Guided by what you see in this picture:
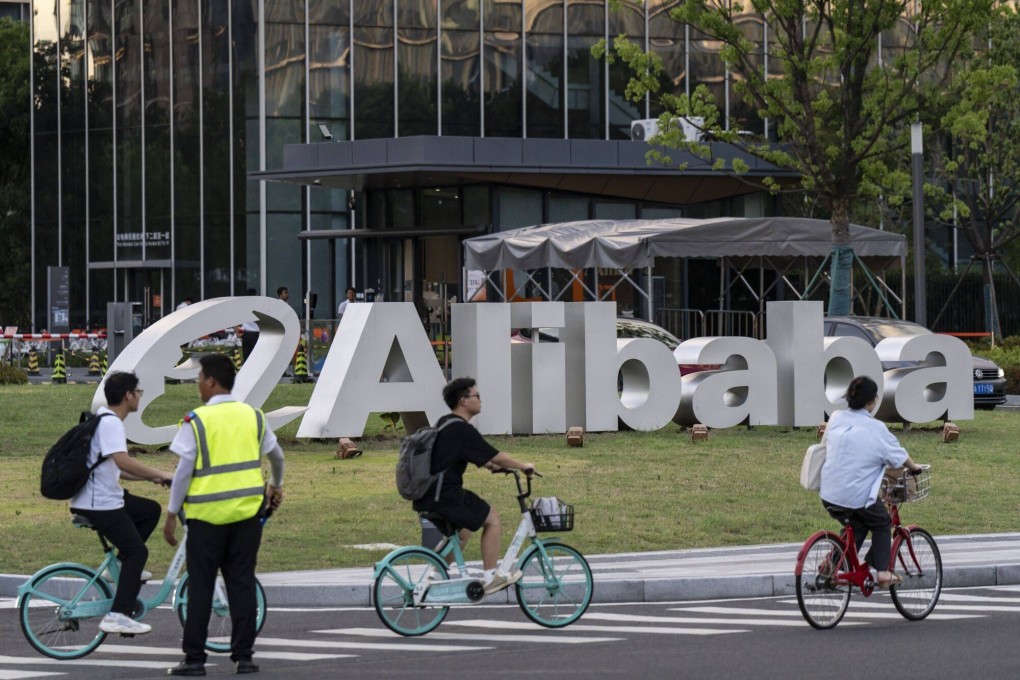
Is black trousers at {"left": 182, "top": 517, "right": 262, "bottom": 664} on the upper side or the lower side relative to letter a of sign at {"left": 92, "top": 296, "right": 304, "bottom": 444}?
lower

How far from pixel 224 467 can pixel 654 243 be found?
907 inches

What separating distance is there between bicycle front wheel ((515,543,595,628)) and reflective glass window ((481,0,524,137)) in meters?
38.4

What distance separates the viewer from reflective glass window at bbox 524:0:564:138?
4925cm

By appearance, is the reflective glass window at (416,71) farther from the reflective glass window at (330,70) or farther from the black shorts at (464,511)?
the black shorts at (464,511)

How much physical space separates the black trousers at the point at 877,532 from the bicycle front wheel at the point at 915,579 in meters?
0.13

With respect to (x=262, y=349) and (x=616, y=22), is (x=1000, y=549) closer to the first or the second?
(x=262, y=349)

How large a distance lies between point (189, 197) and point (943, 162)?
2054 cm

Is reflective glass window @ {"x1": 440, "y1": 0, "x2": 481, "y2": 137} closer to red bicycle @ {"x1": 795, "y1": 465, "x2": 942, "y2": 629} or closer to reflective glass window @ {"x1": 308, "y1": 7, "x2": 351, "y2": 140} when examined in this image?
reflective glass window @ {"x1": 308, "y1": 7, "x2": 351, "y2": 140}

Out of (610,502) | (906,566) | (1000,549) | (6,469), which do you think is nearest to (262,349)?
(6,469)

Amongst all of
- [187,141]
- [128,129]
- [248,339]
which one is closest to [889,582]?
[248,339]

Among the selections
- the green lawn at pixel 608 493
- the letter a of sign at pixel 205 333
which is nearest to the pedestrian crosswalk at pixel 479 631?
the green lawn at pixel 608 493

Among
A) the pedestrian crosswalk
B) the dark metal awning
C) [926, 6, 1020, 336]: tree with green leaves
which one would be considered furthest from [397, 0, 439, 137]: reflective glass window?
the pedestrian crosswalk

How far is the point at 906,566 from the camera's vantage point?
37.0ft

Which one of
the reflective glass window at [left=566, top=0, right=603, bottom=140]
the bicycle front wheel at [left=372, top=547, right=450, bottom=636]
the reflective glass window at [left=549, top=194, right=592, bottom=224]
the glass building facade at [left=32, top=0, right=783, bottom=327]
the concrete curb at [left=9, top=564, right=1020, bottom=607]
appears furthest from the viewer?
the reflective glass window at [left=566, top=0, right=603, bottom=140]
